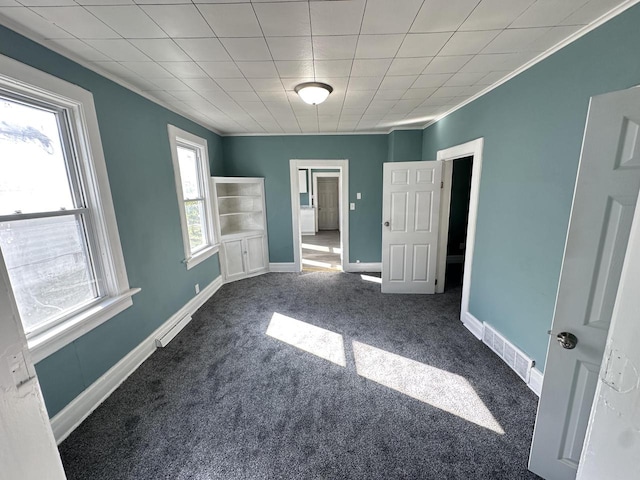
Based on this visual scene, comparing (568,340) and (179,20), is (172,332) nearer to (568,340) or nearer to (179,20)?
(179,20)

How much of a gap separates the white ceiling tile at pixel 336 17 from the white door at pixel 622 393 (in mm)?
1411

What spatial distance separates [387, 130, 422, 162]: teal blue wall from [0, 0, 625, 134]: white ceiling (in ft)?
4.94

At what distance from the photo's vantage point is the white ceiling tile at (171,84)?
2.17 metres

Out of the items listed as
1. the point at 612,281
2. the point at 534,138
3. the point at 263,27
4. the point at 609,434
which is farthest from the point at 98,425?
the point at 534,138

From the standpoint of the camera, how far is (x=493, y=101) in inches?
92.4

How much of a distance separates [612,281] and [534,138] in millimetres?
1301

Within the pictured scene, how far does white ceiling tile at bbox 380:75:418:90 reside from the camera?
7.09 feet

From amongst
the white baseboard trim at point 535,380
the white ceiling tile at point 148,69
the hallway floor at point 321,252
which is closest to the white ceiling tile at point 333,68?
the white ceiling tile at point 148,69

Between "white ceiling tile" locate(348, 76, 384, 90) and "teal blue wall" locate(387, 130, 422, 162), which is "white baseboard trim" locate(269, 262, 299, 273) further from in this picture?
"white ceiling tile" locate(348, 76, 384, 90)

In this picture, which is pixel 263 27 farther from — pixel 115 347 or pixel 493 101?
pixel 115 347

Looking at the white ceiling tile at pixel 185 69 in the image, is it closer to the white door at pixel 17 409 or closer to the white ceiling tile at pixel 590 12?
the white door at pixel 17 409

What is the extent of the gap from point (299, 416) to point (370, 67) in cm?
254

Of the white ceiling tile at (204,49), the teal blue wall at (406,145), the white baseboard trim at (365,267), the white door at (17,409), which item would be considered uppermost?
the white ceiling tile at (204,49)

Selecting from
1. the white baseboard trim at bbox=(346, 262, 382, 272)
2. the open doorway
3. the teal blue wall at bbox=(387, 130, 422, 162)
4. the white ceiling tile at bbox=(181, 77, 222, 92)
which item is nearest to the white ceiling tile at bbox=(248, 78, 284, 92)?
the white ceiling tile at bbox=(181, 77, 222, 92)
